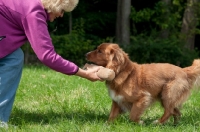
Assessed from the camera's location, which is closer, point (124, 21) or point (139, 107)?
point (139, 107)

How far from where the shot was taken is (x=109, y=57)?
215 inches

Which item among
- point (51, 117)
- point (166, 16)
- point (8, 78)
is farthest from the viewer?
point (166, 16)

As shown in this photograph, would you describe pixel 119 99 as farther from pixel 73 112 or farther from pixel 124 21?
pixel 124 21

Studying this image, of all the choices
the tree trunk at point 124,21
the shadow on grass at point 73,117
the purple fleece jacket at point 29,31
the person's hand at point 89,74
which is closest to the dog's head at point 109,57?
the person's hand at point 89,74

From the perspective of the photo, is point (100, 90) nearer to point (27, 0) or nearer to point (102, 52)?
point (102, 52)

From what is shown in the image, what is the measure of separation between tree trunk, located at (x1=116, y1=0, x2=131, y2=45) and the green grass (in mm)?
11244

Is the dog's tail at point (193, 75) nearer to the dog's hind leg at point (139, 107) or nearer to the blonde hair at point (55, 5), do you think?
the dog's hind leg at point (139, 107)

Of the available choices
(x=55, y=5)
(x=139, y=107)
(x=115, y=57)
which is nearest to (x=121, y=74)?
(x=115, y=57)

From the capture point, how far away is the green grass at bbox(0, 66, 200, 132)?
467cm

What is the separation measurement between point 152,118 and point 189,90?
2.10 ft

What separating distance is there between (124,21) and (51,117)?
14028 millimetres

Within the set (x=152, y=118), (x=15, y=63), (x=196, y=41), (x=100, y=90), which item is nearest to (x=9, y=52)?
(x=15, y=63)

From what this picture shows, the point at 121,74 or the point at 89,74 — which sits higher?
the point at 89,74

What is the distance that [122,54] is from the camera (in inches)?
216
